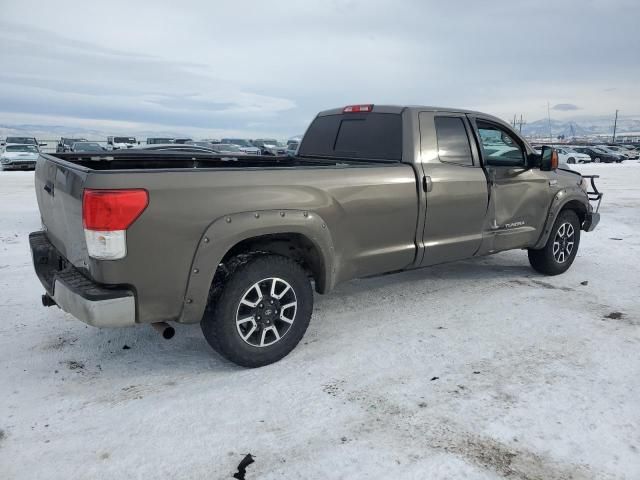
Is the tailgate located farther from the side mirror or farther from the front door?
the side mirror

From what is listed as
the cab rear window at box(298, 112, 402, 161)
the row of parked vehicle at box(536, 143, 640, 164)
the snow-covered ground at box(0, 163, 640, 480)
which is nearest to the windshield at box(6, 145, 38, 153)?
the snow-covered ground at box(0, 163, 640, 480)

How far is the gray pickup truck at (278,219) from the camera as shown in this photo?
2943mm

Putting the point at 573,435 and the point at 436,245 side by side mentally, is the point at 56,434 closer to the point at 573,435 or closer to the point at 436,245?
the point at 573,435

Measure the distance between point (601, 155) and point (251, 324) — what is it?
4164 cm

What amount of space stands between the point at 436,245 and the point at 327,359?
1.50 metres

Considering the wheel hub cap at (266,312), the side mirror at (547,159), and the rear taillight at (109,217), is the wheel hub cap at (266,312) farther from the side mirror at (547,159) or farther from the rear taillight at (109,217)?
the side mirror at (547,159)

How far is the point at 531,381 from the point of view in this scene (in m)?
3.42

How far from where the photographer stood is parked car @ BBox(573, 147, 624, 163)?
1494 inches

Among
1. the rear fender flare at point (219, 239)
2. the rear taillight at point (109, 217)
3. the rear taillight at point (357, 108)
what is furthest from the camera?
the rear taillight at point (357, 108)

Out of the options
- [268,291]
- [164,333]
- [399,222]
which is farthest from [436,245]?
[164,333]

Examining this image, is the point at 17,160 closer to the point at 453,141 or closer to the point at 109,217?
the point at 453,141

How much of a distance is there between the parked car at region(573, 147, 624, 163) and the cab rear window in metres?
39.2

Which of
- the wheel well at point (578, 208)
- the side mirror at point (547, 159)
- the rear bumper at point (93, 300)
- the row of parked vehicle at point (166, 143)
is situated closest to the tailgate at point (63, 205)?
the rear bumper at point (93, 300)

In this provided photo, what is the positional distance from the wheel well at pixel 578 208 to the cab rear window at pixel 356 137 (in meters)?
2.65
